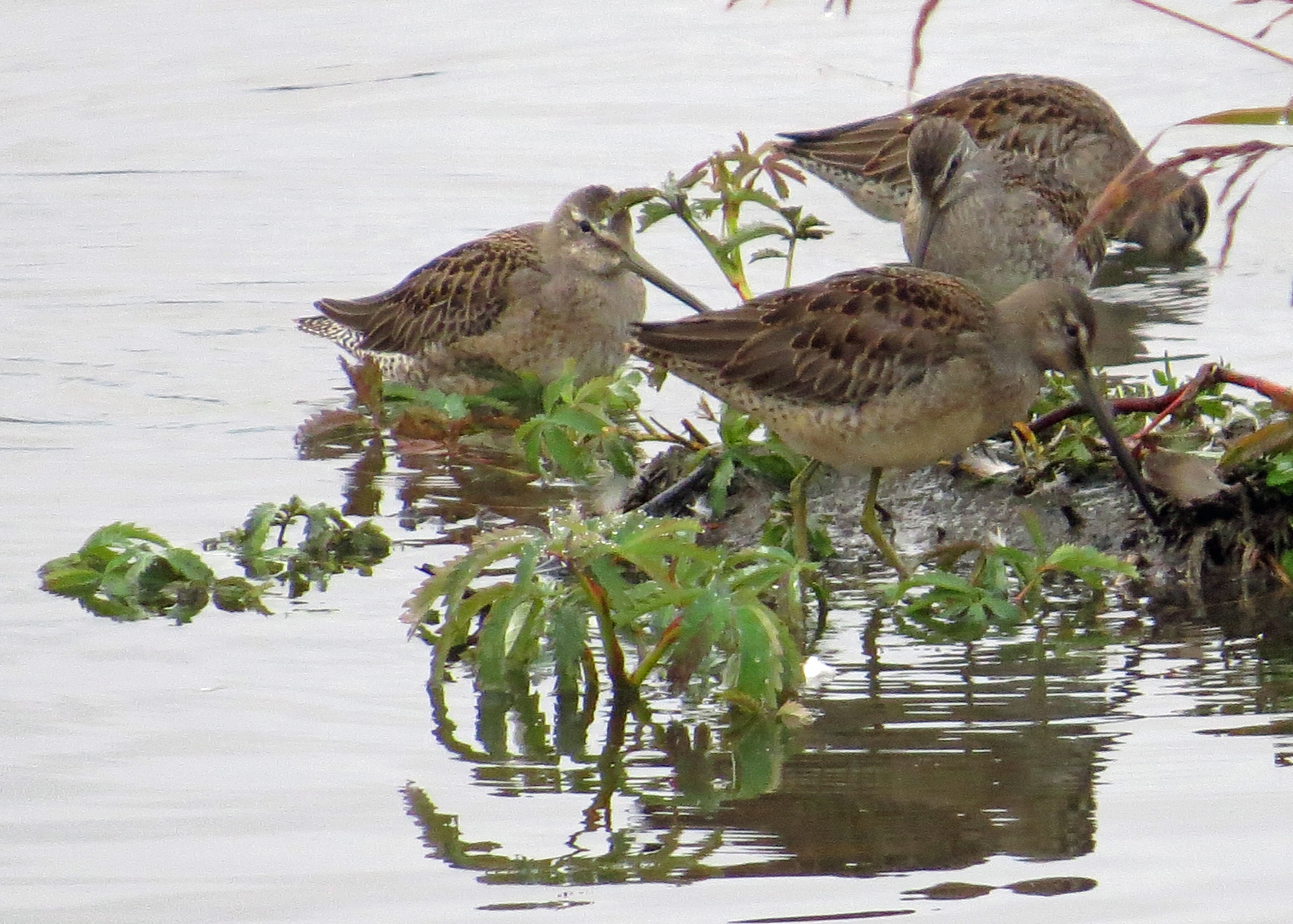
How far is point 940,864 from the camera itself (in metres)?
3.21

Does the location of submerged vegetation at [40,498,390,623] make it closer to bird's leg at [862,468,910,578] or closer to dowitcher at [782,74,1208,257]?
bird's leg at [862,468,910,578]

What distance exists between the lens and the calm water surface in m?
3.19

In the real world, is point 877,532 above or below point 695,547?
below

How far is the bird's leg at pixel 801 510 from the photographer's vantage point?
466 centimetres

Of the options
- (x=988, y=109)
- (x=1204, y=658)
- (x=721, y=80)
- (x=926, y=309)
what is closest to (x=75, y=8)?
(x=721, y=80)

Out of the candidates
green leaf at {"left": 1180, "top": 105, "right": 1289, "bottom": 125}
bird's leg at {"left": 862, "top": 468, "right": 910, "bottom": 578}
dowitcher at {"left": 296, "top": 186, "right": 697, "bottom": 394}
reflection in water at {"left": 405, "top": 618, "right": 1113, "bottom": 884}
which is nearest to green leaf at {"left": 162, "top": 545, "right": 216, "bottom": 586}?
reflection in water at {"left": 405, "top": 618, "right": 1113, "bottom": 884}

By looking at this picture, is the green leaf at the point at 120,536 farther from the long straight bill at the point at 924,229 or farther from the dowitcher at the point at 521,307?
the long straight bill at the point at 924,229

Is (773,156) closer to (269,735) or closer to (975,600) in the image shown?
(975,600)

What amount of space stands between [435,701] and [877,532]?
1230 millimetres

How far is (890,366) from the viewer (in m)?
4.65

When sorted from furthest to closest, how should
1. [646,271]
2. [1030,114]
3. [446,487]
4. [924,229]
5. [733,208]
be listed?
[1030,114], [646,271], [924,229], [446,487], [733,208]

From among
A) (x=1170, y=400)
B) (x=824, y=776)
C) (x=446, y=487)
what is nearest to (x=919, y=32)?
(x=824, y=776)

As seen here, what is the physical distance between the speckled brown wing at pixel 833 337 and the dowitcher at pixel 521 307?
1.63 m

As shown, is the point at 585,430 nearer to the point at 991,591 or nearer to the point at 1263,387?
the point at 991,591
